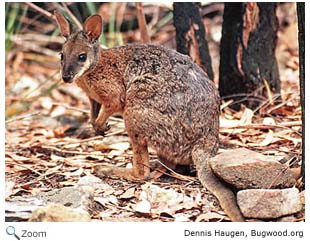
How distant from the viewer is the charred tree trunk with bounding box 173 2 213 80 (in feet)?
15.1

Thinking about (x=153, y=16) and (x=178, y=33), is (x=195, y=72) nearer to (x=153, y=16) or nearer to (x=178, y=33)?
(x=178, y=33)

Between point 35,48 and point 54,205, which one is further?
point 35,48

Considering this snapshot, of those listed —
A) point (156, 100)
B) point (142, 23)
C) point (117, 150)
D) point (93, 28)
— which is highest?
point (93, 28)

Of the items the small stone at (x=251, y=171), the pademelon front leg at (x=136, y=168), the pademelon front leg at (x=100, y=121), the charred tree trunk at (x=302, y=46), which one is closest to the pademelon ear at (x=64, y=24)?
the pademelon front leg at (x=100, y=121)

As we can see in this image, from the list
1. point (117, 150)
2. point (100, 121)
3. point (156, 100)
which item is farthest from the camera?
point (117, 150)

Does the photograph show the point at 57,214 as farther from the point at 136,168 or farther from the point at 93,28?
the point at 93,28

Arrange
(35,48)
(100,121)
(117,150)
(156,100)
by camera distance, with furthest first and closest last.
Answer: (35,48) < (117,150) < (100,121) < (156,100)

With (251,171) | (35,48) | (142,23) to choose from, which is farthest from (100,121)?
(35,48)

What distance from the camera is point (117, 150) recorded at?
4.35m

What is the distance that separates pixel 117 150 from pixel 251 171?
1.24 meters

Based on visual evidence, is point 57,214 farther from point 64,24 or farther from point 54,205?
point 64,24

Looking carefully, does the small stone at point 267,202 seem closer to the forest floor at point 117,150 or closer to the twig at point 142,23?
the forest floor at point 117,150
